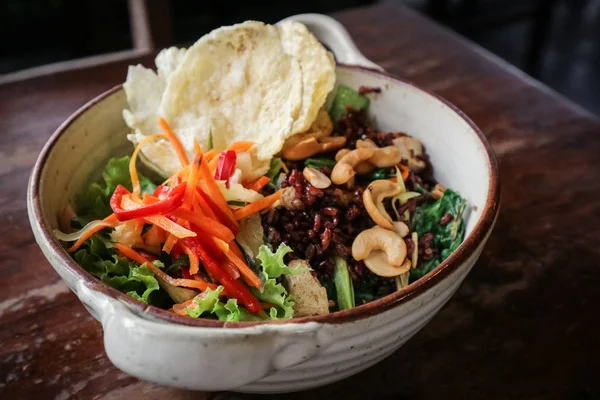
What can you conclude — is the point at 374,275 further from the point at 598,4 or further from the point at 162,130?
the point at 598,4

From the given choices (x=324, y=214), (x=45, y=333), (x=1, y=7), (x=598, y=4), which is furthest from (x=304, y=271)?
(x=598, y=4)

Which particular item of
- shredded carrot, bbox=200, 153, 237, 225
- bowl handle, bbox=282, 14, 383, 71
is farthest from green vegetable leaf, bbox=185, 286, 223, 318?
bowl handle, bbox=282, 14, 383, 71

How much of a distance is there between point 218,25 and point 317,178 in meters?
3.42

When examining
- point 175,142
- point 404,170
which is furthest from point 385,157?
point 175,142

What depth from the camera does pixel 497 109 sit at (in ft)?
6.47

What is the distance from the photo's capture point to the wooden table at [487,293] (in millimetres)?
1127

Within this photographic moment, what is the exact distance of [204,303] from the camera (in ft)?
3.35

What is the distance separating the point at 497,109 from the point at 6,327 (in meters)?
1.61

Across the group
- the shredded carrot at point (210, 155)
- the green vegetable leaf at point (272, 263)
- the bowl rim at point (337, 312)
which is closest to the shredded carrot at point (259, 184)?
the shredded carrot at point (210, 155)

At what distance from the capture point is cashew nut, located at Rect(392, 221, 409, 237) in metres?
1.26

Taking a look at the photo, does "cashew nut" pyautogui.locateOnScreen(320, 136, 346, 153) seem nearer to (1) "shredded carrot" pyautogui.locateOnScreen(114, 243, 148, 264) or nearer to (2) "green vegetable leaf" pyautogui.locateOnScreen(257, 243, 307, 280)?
(2) "green vegetable leaf" pyautogui.locateOnScreen(257, 243, 307, 280)

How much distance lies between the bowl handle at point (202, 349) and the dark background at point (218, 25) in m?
3.08

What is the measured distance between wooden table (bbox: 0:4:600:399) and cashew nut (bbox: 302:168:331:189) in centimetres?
38

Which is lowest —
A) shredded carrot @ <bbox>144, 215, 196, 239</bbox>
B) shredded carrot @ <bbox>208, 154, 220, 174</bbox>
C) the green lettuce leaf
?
the green lettuce leaf
